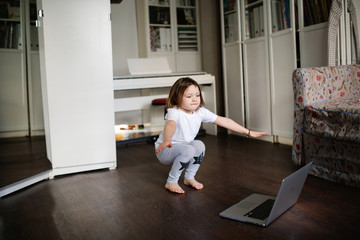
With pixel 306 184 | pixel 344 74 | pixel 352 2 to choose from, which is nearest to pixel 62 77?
pixel 306 184

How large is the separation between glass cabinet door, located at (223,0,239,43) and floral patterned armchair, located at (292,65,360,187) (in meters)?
1.63

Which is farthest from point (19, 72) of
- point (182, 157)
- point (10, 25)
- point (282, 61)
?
point (282, 61)

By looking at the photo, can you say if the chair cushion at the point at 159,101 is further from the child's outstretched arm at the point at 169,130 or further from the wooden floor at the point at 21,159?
the child's outstretched arm at the point at 169,130

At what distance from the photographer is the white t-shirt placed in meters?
2.25

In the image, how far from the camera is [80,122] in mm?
2760

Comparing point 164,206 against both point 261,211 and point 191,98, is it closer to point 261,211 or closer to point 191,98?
point 261,211

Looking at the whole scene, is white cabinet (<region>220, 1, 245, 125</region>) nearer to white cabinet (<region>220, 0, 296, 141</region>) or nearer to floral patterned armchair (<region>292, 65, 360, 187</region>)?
white cabinet (<region>220, 0, 296, 141</region>)

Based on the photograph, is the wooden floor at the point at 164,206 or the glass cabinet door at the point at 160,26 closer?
the wooden floor at the point at 164,206

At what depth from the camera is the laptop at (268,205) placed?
5.54 feet

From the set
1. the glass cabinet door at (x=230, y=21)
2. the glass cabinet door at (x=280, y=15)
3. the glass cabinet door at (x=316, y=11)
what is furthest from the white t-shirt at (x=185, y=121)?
the glass cabinet door at (x=230, y=21)

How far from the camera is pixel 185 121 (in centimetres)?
226

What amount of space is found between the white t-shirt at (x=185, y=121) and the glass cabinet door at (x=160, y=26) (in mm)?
2543

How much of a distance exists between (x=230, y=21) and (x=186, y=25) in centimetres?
79

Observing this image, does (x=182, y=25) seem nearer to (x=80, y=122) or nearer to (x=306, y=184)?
(x=80, y=122)
